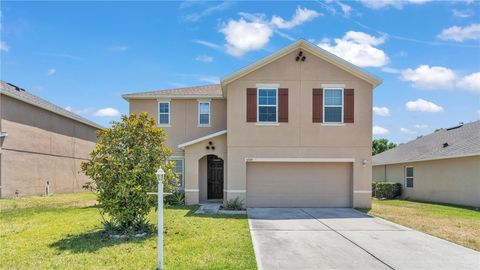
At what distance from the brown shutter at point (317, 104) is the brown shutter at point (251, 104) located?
8.60 ft

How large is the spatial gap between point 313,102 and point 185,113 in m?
7.44

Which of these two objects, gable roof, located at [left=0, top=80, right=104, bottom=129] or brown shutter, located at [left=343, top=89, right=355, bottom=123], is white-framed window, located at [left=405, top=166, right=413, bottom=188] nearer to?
brown shutter, located at [left=343, top=89, right=355, bottom=123]

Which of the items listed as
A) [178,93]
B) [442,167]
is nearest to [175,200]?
[178,93]

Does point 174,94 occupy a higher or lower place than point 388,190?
higher

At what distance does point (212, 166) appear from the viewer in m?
18.4

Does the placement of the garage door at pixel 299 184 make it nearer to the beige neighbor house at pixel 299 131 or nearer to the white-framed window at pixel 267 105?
the beige neighbor house at pixel 299 131

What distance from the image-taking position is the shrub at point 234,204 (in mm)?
14750

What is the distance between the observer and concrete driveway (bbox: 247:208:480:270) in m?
6.87

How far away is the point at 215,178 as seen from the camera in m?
18.5

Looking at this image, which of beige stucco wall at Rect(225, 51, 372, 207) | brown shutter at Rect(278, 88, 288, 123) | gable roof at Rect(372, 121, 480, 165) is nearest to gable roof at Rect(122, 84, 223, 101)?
beige stucco wall at Rect(225, 51, 372, 207)

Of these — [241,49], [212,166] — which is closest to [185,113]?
[212,166]

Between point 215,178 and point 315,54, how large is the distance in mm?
8125

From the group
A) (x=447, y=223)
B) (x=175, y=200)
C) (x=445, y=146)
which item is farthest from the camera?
(x=445, y=146)

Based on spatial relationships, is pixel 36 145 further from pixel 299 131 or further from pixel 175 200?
pixel 299 131
